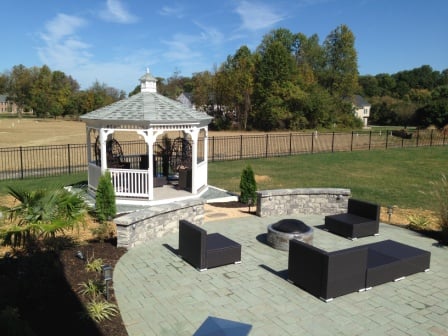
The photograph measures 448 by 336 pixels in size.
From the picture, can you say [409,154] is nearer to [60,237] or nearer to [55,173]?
[55,173]

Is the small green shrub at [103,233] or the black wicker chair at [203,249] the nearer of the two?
the black wicker chair at [203,249]

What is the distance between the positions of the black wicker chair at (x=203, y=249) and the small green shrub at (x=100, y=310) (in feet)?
6.60

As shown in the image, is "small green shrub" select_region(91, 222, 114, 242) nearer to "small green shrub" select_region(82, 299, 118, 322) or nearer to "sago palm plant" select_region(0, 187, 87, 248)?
"sago palm plant" select_region(0, 187, 87, 248)

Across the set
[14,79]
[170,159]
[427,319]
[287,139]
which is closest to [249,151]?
[287,139]

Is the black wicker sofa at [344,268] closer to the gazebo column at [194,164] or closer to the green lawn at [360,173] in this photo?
the green lawn at [360,173]

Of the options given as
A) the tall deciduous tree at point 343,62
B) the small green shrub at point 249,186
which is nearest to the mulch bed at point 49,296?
the small green shrub at point 249,186

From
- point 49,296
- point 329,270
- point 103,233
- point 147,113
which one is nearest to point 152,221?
point 103,233

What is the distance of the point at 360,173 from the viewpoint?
19.1 metres

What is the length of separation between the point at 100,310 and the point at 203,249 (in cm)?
232

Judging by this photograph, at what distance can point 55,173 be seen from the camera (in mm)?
18500

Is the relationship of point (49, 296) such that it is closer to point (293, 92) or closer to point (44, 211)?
point (44, 211)

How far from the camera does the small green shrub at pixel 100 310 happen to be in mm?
5266

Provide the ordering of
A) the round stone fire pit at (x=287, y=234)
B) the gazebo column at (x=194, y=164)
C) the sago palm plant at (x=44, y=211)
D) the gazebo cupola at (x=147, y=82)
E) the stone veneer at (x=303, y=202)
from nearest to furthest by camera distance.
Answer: the sago palm plant at (x=44, y=211) → the round stone fire pit at (x=287, y=234) → the stone veneer at (x=303, y=202) → the gazebo column at (x=194, y=164) → the gazebo cupola at (x=147, y=82)

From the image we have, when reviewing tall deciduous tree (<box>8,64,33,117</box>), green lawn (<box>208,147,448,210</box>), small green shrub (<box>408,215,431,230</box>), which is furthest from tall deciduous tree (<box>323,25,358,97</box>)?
tall deciduous tree (<box>8,64,33,117</box>)
